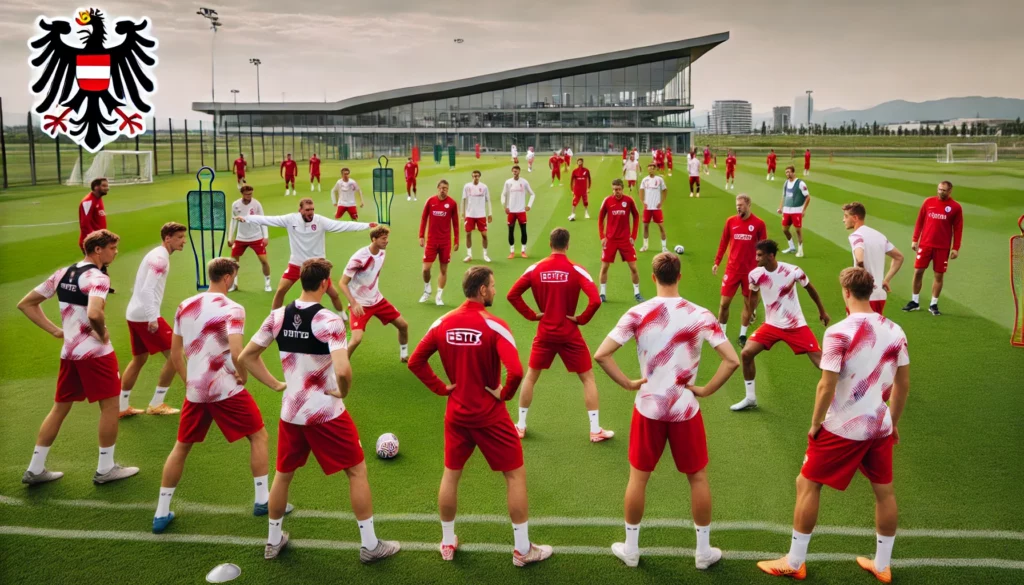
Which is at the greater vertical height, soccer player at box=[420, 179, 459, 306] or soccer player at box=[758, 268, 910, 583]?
soccer player at box=[420, 179, 459, 306]

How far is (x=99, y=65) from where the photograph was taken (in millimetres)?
16375

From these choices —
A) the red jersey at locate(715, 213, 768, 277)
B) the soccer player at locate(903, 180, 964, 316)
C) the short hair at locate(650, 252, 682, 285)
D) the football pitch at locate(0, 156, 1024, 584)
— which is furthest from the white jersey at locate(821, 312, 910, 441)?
the soccer player at locate(903, 180, 964, 316)

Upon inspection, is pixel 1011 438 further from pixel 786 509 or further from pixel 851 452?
pixel 851 452

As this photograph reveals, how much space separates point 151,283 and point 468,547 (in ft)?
14.4

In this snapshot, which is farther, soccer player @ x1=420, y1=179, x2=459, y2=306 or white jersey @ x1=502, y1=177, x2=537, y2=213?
white jersey @ x1=502, y1=177, x2=537, y2=213

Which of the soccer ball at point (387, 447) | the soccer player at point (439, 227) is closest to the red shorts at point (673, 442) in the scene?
the soccer ball at point (387, 447)

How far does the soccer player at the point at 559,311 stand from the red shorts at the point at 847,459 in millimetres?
2815

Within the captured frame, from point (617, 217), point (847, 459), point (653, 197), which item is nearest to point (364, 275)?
point (617, 217)

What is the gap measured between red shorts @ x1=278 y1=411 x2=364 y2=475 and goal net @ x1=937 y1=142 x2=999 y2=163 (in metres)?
68.4

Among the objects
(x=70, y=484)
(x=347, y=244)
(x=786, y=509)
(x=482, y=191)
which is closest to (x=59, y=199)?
(x=347, y=244)

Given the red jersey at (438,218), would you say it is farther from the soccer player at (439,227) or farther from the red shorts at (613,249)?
the red shorts at (613,249)

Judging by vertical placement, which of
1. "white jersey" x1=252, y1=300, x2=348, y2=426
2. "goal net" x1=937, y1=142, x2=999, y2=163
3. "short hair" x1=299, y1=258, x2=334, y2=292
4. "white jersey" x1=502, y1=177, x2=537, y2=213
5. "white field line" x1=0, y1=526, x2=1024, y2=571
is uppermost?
"goal net" x1=937, y1=142, x2=999, y2=163

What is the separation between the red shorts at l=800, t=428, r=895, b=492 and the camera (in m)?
5.09

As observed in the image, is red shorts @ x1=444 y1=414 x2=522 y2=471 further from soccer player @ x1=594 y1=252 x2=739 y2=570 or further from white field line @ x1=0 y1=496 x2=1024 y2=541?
white field line @ x1=0 y1=496 x2=1024 y2=541
